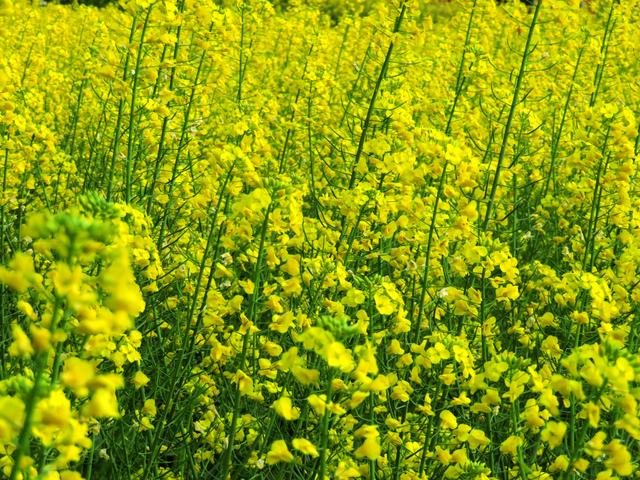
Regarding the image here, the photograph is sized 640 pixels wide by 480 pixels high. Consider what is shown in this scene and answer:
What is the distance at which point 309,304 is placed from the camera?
3088 mm

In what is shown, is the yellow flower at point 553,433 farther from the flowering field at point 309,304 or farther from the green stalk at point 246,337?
the green stalk at point 246,337

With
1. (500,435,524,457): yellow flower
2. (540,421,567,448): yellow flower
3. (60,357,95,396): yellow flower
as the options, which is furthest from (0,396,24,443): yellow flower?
(500,435,524,457): yellow flower

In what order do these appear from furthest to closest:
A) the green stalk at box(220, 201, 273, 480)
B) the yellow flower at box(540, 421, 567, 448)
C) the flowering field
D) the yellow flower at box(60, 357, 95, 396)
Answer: the green stalk at box(220, 201, 273, 480) < the yellow flower at box(540, 421, 567, 448) < the flowering field < the yellow flower at box(60, 357, 95, 396)

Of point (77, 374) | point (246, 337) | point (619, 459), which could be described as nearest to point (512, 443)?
point (619, 459)

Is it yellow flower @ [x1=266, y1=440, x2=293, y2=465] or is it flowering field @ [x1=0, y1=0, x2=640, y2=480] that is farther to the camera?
yellow flower @ [x1=266, y1=440, x2=293, y2=465]

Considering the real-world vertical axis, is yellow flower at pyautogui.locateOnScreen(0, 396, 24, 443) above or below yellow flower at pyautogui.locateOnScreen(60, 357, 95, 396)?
below

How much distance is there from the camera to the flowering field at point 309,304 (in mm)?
1856

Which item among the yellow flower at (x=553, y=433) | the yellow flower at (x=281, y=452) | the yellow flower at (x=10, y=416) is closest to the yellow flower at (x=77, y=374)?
the yellow flower at (x=10, y=416)

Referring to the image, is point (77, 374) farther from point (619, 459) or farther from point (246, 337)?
point (246, 337)

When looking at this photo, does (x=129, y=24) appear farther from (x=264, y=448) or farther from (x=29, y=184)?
(x=264, y=448)

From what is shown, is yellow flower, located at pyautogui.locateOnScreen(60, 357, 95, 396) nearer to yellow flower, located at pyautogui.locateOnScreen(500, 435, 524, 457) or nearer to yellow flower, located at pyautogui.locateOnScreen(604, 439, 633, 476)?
yellow flower, located at pyautogui.locateOnScreen(604, 439, 633, 476)

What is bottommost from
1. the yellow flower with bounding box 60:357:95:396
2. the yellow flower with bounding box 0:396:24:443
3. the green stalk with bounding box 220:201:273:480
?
the green stalk with bounding box 220:201:273:480

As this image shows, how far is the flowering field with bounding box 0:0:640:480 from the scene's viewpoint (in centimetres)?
186

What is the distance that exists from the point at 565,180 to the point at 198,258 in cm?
281
